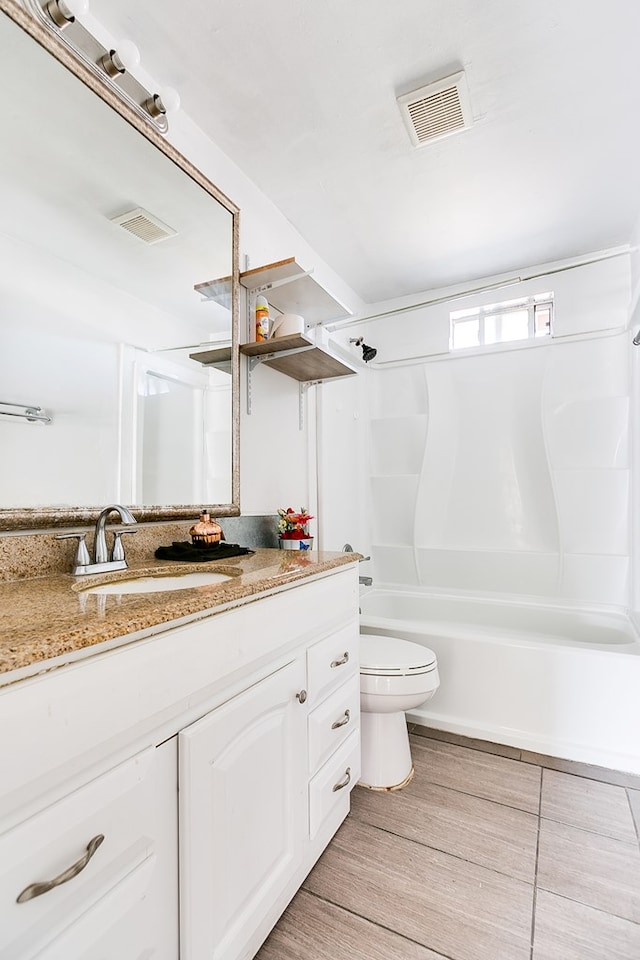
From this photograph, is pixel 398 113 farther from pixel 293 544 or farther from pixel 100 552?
pixel 100 552

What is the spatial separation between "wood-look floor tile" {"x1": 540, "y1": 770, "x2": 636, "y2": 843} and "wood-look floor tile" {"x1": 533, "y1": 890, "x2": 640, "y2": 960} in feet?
1.20

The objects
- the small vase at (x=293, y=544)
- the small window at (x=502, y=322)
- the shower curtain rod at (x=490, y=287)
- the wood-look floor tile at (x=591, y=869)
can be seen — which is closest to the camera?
the wood-look floor tile at (x=591, y=869)

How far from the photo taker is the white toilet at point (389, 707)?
1671mm

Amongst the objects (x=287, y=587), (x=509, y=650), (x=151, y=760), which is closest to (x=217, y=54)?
(x=287, y=587)

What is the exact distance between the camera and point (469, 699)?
6.75 ft

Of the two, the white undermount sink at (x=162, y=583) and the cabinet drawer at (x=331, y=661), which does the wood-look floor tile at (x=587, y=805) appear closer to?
the cabinet drawer at (x=331, y=661)

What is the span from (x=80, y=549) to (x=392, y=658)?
4.01 ft

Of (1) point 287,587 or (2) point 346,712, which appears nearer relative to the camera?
(1) point 287,587

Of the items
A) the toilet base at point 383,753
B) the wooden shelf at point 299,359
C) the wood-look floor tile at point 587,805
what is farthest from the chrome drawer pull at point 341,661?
the wooden shelf at point 299,359

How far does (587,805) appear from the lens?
1603 millimetres

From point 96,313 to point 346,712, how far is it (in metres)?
1.42

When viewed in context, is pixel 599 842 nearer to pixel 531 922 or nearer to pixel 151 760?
pixel 531 922

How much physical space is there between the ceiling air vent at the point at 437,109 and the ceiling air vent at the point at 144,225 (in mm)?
913

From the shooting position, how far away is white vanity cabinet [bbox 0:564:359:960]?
0.57 metres
